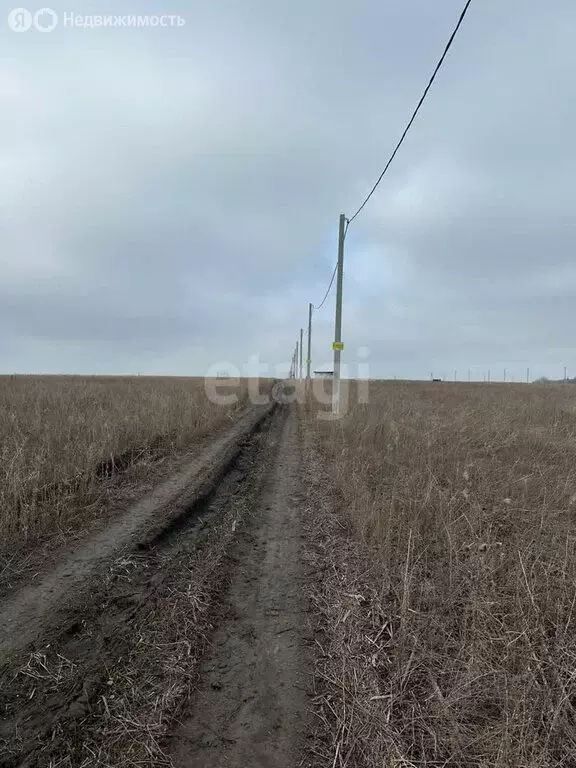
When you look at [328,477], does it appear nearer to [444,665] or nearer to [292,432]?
[444,665]

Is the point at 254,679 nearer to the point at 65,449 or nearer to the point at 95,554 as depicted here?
the point at 95,554

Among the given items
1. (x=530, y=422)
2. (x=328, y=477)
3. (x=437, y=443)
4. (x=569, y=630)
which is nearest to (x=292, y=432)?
(x=437, y=443)

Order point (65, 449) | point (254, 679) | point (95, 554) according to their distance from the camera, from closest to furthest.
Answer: point (254, 679) < point (95, 554) < point (65, 449)

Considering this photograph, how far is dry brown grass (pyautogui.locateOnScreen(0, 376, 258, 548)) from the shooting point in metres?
4.62

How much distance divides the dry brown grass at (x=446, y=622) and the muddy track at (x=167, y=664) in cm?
33

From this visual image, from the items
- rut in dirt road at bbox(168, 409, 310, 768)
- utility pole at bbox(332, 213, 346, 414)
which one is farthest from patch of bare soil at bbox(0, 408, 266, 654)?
utility pole at bbox(332, 213, 346, 414)

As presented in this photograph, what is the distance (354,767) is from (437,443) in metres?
7.39

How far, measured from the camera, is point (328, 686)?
7.79 ft

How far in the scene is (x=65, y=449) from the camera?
6.80 metres

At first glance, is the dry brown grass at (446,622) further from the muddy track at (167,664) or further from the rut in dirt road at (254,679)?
the muddy track at (167,664)

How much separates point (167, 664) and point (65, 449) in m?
5.20

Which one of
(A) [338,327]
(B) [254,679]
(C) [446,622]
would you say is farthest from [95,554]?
(A) [338,327]

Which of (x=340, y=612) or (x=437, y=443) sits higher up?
(x=437, y=443)

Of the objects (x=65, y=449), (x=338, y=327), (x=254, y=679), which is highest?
(x=338, y=327)
